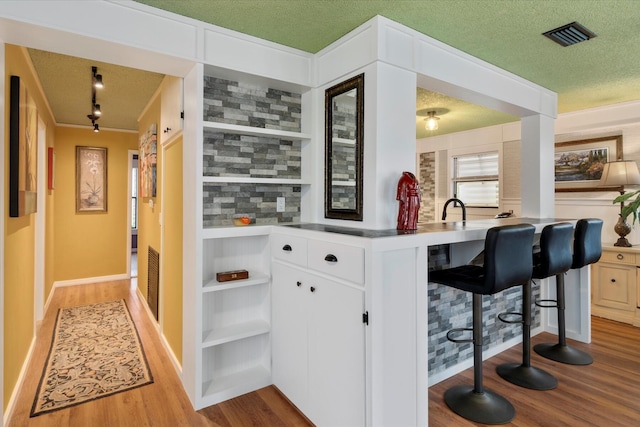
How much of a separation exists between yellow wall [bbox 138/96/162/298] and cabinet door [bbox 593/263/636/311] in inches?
187

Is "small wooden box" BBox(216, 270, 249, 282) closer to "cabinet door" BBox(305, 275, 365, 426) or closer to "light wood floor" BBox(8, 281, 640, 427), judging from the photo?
"cabinet door" BBox(305, 275, 365, 426)

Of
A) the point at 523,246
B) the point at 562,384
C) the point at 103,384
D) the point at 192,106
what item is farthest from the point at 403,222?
the point at 103,384

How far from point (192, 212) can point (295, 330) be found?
39.8 inches

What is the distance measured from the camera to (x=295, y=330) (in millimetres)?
2320

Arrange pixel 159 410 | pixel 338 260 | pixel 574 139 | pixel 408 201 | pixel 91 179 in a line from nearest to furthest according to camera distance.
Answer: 1. pixel 338 260
2. pixel 408 201
3. pixel 159 410
4. pixel 574 139
5. pixel 91 179

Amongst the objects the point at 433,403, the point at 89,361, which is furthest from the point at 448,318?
the point at 89,361

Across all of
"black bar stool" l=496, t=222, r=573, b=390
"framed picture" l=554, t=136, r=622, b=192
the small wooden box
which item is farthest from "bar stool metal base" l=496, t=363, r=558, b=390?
"framed picture" l=554, t=136, r=622, b=192

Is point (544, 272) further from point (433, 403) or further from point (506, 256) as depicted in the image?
point (433, 403)

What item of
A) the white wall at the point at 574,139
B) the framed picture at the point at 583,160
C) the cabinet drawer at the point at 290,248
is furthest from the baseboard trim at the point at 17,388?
the framed picture at the point at 583,160

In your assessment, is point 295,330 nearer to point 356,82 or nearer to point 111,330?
point 356,82

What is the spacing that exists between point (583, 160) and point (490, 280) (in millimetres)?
3487

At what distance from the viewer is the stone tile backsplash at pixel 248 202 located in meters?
2.56

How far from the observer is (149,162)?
4.10 metres

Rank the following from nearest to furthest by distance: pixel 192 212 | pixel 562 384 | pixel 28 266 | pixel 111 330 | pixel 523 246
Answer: pixel 523 246 → pixel 192 212 → pixel 562 384 → pixel 28 266 → pixel 111 330
